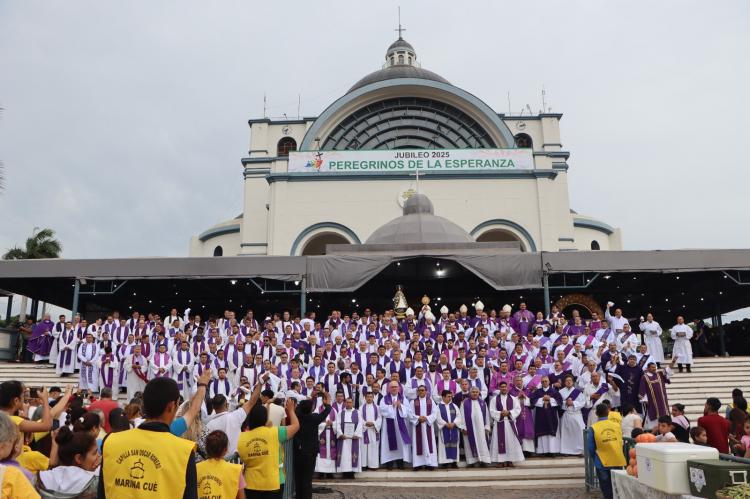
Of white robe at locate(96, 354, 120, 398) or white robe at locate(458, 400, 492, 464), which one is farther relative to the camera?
white robe at locate(96, 354, 120, 398)

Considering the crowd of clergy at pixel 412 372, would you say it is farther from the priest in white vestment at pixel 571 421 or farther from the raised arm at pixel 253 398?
the raised arm at pixel 253 398

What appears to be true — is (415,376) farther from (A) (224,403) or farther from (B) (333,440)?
(A) (224,403)

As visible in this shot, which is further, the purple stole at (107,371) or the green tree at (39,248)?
the green tree at (39,248)

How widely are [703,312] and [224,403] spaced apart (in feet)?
75.6

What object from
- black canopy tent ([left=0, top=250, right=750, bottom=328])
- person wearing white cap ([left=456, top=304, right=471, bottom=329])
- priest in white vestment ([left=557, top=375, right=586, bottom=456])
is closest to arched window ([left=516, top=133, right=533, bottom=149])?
black canopy tent ([left=0, top=250, right=750, bottom=328])

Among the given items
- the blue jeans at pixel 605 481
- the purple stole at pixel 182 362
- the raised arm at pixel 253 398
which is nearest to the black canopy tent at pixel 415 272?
the purple stole at pixel 182 362

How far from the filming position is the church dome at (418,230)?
821 inches

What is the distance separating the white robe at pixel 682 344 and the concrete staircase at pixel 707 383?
1.26 feet

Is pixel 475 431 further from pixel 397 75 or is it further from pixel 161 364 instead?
pixel 397 75

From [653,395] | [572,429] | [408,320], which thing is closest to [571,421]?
[572,429]

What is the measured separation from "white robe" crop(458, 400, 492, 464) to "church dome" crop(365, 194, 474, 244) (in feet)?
33.9

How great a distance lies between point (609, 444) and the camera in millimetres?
7777

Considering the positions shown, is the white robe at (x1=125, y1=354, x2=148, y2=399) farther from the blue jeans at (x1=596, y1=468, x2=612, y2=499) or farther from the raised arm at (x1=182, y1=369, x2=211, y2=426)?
the raised arm at (x1=182, y1=369, x2=211, y2=426)

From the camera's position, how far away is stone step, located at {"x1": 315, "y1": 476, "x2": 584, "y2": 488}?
9.26 meters
